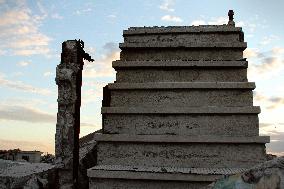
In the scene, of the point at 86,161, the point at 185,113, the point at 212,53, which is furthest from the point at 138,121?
the point at 212,53

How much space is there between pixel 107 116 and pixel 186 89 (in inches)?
62.7

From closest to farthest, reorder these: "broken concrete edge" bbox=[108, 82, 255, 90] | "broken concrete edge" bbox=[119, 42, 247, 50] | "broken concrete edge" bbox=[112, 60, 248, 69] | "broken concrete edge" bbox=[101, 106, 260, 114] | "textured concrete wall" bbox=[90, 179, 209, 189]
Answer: "textured concrete wall" bbox=[90, 179, 209, 189], "broken concrete edge" bbox=[101, 106, 260, 114], "broken concrete edge" bbox=[108, 82, 255, 90], "broken concrete edge" bbox=[112, 60, 248, 69], "broken concrete edge" bbox=[119, 42, 247, 50]

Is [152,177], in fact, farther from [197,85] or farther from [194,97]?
[197,85]

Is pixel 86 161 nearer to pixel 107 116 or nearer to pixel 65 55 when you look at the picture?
pixel 107 116

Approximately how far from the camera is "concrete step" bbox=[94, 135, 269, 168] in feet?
19.2

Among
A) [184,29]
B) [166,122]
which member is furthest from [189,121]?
[184,29]

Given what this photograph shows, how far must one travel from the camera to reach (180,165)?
594 cm

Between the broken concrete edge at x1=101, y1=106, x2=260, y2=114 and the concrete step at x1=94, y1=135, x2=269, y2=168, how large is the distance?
0.47 meters

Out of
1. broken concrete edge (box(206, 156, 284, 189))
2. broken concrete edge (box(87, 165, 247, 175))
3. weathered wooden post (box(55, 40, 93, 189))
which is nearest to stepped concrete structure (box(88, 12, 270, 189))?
broken concrete edge (box(87, 165, 247, 175))

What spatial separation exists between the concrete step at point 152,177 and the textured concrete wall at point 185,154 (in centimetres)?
23

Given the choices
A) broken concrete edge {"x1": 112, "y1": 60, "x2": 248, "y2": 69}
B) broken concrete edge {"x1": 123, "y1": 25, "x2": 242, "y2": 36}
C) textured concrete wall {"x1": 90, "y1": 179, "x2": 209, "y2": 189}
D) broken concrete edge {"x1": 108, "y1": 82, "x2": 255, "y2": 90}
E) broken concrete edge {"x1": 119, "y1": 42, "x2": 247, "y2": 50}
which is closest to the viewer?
textured concrete wall {"x1": 90, "y1": 179, "x2": 209, "y2": 189}

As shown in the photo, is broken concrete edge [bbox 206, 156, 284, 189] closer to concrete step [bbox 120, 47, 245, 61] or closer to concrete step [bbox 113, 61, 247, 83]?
concrete step [bbox 113, 61, 247, 83]

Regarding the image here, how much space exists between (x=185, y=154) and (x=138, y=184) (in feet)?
3.35

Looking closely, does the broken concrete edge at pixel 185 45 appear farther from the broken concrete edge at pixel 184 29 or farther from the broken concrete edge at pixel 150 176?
the broken concrete edge at pixel 150 176
